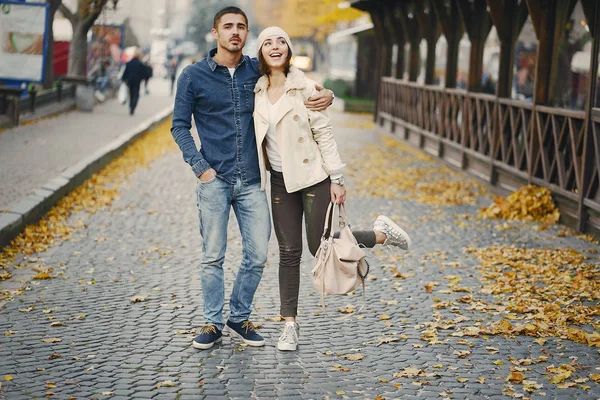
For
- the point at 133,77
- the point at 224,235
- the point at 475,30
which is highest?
the point at 475,30

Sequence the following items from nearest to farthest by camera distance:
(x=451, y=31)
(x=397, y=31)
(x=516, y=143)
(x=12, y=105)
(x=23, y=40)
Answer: (x=516, y=143) < (x=451, y=31) < (x=12, y=105) < (x=23, y=40) < (x=397, y=31)

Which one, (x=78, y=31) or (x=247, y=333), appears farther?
(x=78, y=31)

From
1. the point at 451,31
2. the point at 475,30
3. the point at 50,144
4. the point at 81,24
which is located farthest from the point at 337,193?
the point at 81,24

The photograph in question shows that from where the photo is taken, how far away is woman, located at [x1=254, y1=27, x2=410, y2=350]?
5.81 metres

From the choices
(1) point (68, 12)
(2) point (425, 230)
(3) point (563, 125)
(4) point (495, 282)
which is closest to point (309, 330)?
(4) point (495, 282)

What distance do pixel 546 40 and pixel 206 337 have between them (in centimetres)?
850

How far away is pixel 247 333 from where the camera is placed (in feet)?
20.7

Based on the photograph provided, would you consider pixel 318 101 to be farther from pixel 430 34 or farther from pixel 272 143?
pixel 430 34

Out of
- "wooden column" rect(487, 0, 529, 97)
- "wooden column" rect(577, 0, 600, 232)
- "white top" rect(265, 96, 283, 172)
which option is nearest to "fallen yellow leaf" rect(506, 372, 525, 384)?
"white top" rect(265, 96, 283, 172)

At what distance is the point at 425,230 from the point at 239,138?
558 centimetres

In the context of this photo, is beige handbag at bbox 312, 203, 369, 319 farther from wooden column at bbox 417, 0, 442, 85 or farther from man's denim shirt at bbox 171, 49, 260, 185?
wooden column at bbox 417, 0, 442, 85

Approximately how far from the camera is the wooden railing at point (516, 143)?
443 inches

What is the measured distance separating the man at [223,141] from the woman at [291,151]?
0.29ft

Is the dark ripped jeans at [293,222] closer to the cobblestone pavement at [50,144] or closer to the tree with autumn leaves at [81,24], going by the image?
the cobblestone pavement at [50,144]
